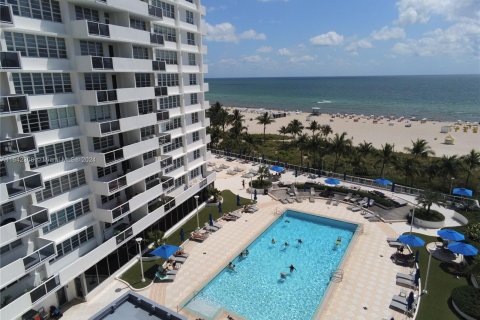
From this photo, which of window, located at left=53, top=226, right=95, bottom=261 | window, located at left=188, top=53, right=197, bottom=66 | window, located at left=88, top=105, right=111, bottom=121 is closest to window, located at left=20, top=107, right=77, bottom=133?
window, located at left=88, top=105, right=111, bottom=121

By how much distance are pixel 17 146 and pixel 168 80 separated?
20.6 metres

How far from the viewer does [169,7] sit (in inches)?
1441

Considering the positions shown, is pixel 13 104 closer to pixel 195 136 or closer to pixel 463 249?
pixel 195 136

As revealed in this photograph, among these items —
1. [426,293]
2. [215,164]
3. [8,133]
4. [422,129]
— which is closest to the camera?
[8,133]

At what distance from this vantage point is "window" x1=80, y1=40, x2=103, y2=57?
25.8m

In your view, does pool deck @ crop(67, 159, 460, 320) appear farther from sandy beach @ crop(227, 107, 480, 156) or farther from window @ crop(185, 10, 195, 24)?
sandy beach @ crop(227, 107, 480, 156)

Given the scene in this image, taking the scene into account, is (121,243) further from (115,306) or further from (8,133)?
(8,133)

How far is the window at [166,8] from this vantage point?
34.9m

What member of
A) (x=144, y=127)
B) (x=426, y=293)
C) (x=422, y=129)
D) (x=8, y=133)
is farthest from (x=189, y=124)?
(x=422, y=129)

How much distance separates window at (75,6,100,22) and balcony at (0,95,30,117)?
354 inches

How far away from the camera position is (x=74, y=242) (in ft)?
88.9

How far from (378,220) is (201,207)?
24113 millimetres

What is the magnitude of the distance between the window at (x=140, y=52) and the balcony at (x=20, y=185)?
612 inches

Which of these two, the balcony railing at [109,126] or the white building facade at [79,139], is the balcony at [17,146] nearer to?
the white building facade at [79,139]
